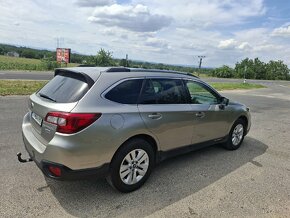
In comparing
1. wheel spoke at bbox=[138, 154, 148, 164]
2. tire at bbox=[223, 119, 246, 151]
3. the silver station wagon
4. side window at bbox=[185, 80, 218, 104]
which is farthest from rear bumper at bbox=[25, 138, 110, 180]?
tire at bbox=[223, 119, 246, 151]

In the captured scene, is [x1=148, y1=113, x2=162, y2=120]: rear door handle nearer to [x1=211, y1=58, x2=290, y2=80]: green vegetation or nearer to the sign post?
the sign post

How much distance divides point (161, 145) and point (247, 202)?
Answer: 1365 mm

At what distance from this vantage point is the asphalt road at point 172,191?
10.5 feet

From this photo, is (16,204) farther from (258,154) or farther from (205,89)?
(258,154)

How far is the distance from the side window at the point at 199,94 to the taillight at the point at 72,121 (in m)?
1.95

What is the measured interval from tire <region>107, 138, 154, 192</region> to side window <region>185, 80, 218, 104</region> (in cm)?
129

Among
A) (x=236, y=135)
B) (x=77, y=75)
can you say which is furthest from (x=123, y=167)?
(x=236, y=135)

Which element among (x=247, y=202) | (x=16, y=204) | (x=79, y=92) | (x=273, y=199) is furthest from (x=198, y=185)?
(x=16, y=204)

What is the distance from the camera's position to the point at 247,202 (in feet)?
11.7

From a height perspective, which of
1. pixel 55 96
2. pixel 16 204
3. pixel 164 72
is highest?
pixel 164 72

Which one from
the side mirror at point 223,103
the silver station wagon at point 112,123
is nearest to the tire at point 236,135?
the side mirror at point 223,103

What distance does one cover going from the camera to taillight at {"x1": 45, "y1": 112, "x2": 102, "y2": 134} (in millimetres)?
3035

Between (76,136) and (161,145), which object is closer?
(76,136)

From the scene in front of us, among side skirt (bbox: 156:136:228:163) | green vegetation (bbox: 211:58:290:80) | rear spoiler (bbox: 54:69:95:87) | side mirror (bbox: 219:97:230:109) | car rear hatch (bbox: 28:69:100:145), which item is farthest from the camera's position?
green vegetation (bbox: 211:58:290:80)
